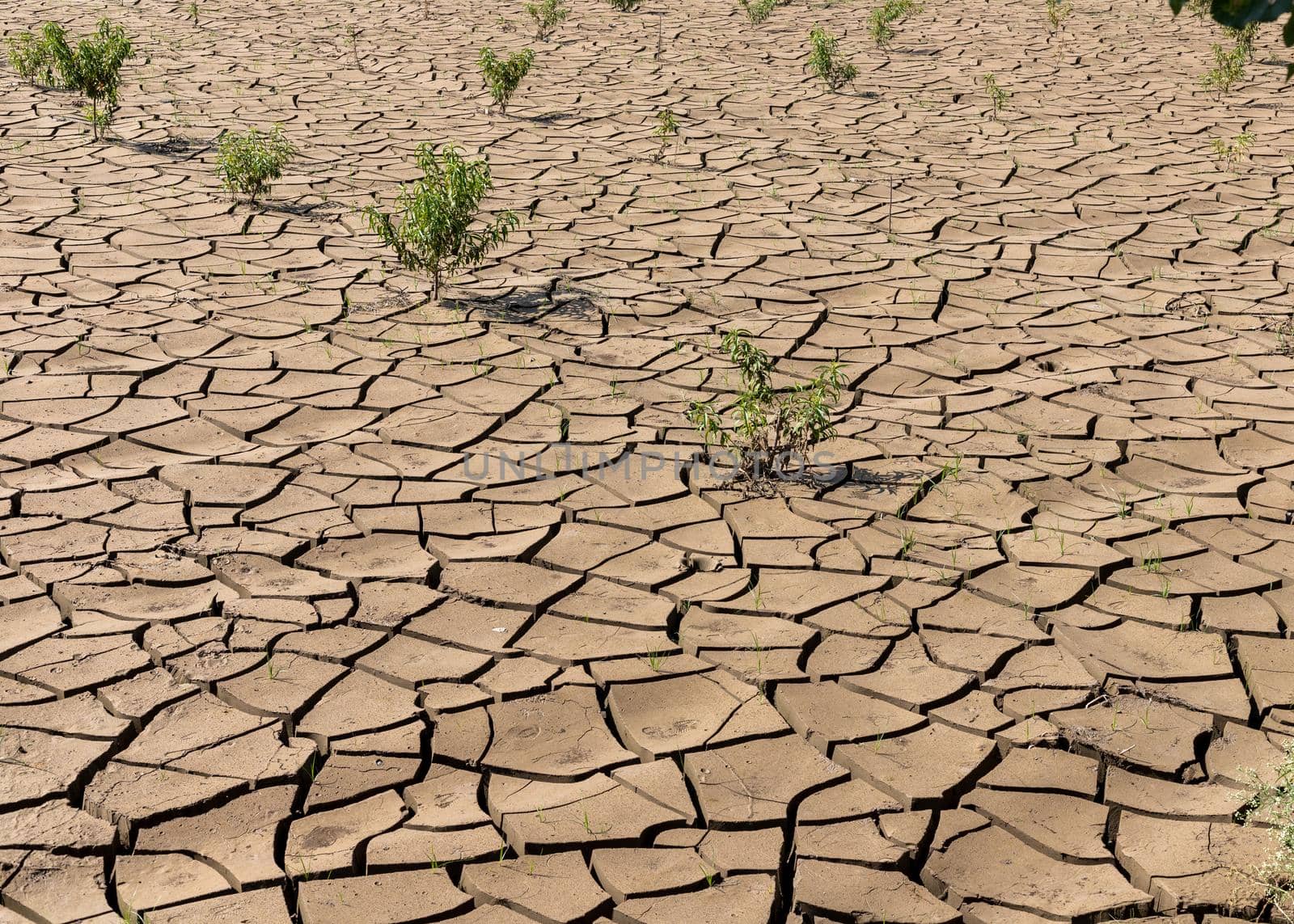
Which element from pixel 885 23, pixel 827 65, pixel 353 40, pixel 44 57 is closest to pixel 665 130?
pixel 827 65

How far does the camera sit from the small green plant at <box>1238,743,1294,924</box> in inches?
101

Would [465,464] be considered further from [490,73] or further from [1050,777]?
[490,73]

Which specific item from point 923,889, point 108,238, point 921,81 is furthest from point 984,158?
point 923,889

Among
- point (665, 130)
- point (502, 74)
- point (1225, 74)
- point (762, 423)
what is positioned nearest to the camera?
point (762, 423)

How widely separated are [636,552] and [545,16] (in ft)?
27.8

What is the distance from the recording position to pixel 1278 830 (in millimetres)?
2727

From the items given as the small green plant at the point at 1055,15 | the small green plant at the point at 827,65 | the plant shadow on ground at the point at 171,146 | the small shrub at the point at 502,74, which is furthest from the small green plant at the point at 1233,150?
the plant shadow on ground at the point at 171,146

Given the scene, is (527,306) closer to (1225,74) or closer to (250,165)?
(250,165)

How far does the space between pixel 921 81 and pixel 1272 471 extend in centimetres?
644

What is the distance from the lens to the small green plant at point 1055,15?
11.8 meters

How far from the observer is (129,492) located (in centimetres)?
412

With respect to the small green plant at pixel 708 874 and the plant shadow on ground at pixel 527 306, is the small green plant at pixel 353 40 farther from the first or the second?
the small green plant at pixel 708 874

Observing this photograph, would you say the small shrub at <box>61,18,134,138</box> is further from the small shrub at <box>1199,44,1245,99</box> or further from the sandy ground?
the small shrub at <box>1199,44,1245,99</box>

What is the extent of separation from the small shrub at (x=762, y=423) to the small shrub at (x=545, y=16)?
7.35 m
